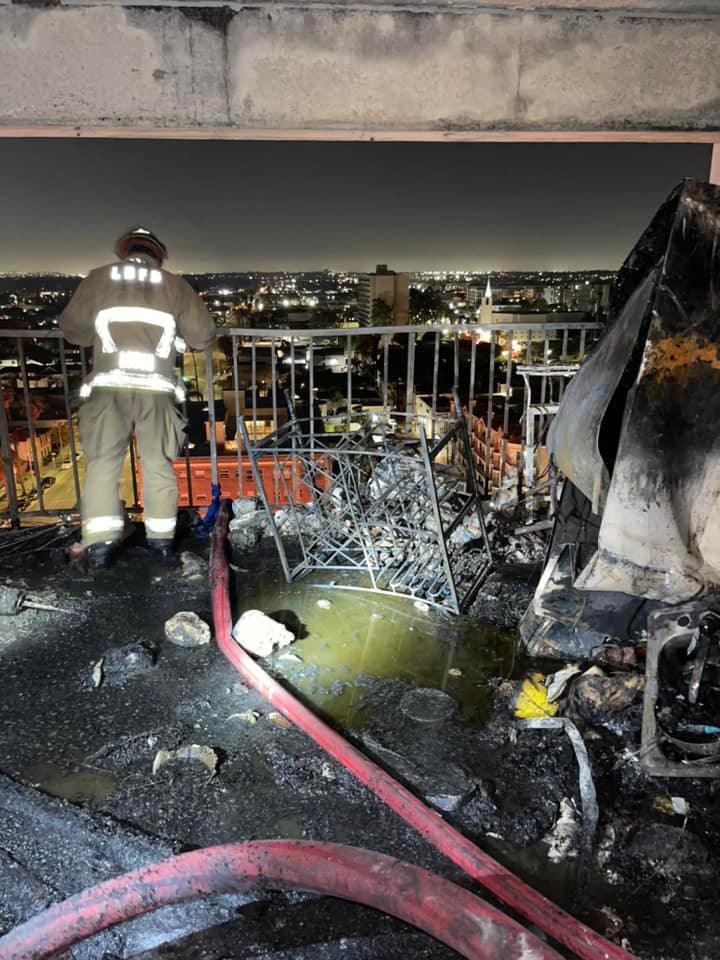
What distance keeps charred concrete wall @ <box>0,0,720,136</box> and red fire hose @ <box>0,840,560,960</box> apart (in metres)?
4.06

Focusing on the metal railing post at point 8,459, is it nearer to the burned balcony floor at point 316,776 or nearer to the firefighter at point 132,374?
the firefighter at point 132,374

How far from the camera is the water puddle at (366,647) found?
335cm

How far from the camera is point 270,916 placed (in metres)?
2.14

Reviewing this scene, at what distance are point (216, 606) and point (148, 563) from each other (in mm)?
1039

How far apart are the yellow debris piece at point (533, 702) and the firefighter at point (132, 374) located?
110 inches

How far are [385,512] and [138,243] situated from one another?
2518 millimetres

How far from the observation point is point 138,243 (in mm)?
4555

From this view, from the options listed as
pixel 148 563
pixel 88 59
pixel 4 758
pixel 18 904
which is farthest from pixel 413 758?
pixel 88 59

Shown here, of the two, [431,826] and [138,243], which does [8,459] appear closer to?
[138,243]

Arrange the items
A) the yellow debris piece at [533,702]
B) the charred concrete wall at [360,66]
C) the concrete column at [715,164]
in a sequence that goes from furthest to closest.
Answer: the concrete column at [715,164], the charred concrete wall at [360,66], the yellow debris piece at [533,702]

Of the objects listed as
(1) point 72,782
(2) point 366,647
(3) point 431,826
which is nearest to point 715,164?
(2) point 366,647

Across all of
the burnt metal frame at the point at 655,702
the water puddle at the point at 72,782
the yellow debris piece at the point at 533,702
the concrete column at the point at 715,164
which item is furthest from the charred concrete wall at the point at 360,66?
the water puddle at the point at 72,782

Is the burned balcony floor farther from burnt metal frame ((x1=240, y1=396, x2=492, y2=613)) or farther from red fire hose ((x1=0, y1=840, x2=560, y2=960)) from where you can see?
burnt metal frame ((x1=240, y1=396, x2=492, y2=613))

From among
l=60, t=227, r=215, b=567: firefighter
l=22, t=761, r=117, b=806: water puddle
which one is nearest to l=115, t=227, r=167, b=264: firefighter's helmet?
l=60, t=227, r=215, b=567: firefighter
